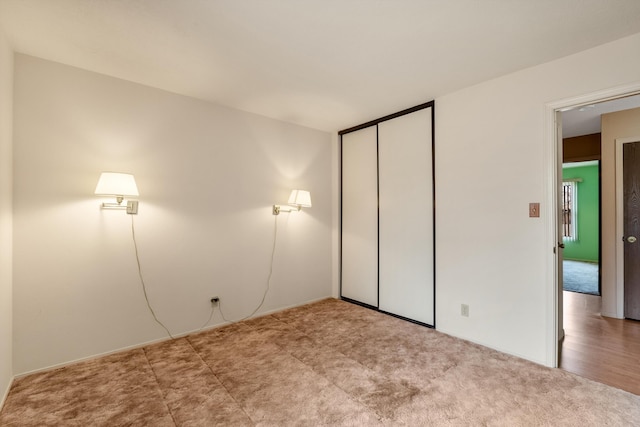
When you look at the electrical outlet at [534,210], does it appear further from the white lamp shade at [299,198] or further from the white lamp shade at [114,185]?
the white lamp shade at [114,185]

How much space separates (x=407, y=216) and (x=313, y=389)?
2.23 meters

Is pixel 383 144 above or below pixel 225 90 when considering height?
below

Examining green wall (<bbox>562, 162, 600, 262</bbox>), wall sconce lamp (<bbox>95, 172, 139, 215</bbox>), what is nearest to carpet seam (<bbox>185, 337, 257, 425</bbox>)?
wall sconce lamp (<bbox>95, 172, 139, 215</bbox>)

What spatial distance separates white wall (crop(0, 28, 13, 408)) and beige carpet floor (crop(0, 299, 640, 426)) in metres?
0.25

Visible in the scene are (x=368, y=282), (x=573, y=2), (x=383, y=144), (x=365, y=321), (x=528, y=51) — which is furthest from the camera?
(x=368, y=282)

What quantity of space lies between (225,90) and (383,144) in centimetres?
205

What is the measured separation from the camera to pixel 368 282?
4.03 meters

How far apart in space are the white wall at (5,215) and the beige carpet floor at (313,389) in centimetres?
25

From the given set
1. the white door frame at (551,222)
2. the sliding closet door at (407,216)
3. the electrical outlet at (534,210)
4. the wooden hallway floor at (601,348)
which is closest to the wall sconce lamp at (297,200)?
the sliding closet door at (407,216)

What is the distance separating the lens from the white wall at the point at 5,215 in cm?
196

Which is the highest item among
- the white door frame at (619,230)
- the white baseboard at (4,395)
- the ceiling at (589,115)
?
the ceiling at (589,115)

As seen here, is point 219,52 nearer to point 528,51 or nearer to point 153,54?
point 153,54

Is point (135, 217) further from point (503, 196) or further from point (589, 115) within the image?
point (589, 115)

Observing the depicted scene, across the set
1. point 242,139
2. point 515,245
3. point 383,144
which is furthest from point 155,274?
point 515,245
